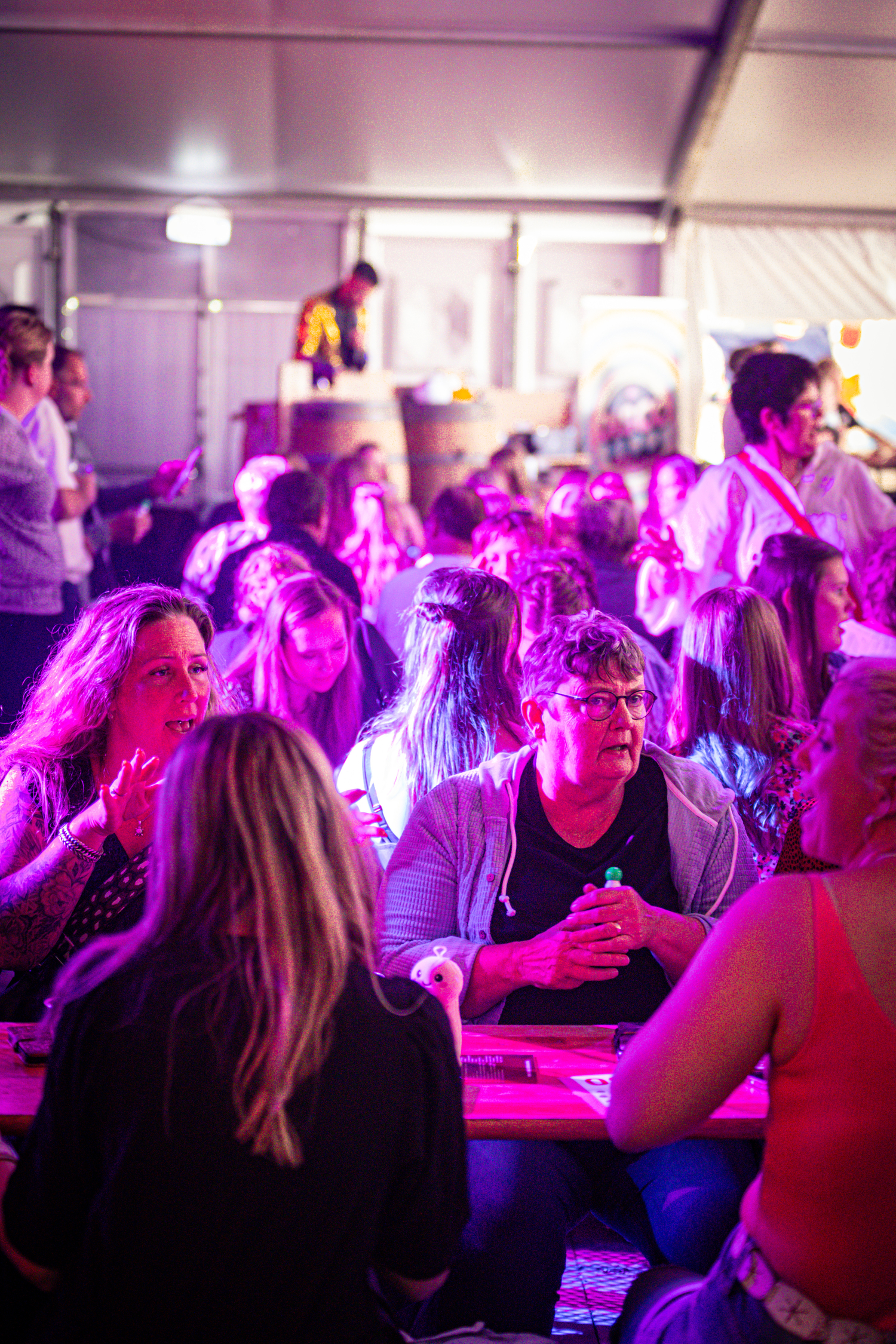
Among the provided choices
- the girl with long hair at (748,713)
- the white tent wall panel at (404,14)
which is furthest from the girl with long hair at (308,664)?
the white tent wall panel at (404,14)

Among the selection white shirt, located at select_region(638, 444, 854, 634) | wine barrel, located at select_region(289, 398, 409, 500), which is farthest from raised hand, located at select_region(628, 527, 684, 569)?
wine barrel, located at select_region(289, 398, 409, 500)

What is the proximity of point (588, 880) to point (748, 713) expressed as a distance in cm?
70

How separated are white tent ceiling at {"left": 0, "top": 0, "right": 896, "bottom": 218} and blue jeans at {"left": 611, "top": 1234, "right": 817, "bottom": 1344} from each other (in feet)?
25.2

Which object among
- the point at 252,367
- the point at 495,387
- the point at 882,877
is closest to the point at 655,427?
the point at 495,387

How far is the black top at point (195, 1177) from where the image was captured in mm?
1189

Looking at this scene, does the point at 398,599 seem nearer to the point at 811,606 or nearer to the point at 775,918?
the point at 811,606

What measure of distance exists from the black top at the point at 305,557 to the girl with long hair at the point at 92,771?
5.78 feet

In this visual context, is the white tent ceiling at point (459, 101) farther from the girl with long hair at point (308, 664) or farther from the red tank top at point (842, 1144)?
the red tank top at point (842, 1144)

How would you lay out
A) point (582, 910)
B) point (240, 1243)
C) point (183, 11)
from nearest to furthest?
point (240, 1243), point (582, 910), point (183, 11)

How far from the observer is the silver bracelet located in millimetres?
1929

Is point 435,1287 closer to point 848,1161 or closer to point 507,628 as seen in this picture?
point 848,1161

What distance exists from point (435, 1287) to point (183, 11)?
26.9ft

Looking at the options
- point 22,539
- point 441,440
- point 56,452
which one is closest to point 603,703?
point 22,539

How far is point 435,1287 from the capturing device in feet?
4.51
